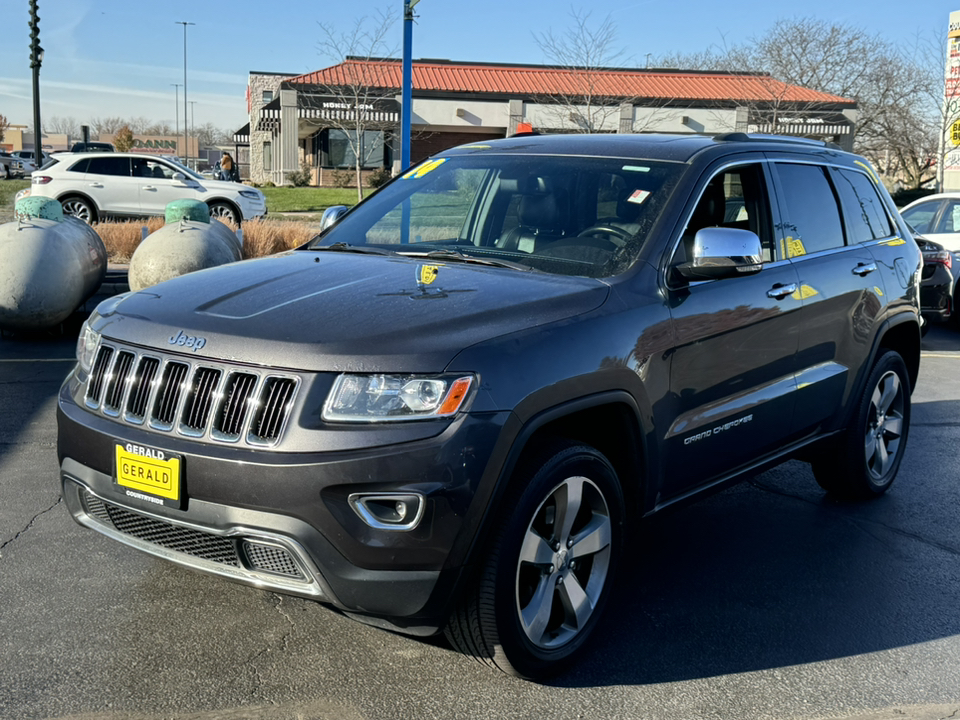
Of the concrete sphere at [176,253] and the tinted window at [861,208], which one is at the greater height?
the tinted window at [861,208]

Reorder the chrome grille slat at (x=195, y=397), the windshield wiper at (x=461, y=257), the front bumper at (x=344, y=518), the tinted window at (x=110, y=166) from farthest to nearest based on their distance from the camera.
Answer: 1. the tinted window at (x=110, y=166)
2. the windshield wiper at (x=461, y=257)
3. the chrome grille slat at (x=195, y=397)
4. the front bumper at (x=344, y=518)

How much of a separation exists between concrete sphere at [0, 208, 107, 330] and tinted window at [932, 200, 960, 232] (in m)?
10.3

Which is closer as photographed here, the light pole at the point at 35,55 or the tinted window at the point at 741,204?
the tinted window at the point at 741,204

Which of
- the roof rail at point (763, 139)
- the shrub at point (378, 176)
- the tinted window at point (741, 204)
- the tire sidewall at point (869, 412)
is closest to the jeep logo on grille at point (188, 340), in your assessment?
the tinted window at point (741, 204)

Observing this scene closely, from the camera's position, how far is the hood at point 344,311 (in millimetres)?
3051

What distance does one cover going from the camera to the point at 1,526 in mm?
4715

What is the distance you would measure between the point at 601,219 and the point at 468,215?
85 cm

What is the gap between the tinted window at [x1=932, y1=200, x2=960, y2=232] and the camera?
12711 mm

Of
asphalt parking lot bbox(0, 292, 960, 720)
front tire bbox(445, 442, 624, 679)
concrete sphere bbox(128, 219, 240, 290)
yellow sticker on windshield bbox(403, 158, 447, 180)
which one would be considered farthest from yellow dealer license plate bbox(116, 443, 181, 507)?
concrete sphere bbox(128, 219, 240, 290)

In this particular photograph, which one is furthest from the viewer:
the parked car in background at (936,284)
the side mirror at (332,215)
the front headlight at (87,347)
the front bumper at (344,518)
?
the parked car in background at (936,284)

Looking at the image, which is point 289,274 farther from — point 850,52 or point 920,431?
point 850,52

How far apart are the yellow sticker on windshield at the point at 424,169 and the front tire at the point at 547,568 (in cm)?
210

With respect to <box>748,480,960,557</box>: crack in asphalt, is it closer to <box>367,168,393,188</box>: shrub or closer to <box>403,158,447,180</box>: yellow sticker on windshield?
<box>403,158,447,180</box>: yellow sticker on windshield

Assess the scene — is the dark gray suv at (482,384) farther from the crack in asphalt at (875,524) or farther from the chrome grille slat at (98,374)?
the crack in asphalt at (875,524)
